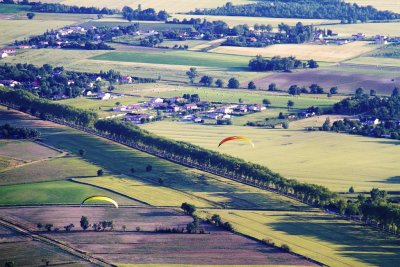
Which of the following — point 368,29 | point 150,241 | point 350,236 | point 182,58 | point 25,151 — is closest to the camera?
point 150,241

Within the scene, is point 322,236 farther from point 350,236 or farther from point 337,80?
point 337,80

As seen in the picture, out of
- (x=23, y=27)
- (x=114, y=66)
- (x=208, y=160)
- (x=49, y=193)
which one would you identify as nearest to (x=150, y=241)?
(x=49, y=193)

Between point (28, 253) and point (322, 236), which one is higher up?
point (322, 236)

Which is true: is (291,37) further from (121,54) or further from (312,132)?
(312,132)

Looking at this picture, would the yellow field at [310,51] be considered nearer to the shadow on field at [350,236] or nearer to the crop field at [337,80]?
the crop field at [337,80]

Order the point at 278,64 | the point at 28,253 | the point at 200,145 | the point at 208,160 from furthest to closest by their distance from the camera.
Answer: the point at 278,64 < the point at 200,145 < the point at 208,160 < the point at 28,253

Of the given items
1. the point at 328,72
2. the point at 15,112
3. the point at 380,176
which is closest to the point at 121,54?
the point at 328,72

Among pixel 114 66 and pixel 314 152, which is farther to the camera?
pixel 114 66
